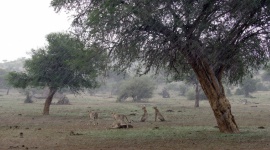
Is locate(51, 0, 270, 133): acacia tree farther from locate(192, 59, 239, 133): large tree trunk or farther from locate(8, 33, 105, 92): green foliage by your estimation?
locate(8, 33, 105, 92): green foliage

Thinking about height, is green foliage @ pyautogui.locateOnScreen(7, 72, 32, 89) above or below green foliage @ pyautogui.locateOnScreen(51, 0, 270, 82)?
below

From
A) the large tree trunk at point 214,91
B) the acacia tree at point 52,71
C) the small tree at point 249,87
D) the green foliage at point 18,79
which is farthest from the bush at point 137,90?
the large tree trunk at point 214,91

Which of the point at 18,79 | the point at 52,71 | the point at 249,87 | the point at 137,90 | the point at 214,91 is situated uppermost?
the point at 249,87

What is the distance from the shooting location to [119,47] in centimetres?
1460

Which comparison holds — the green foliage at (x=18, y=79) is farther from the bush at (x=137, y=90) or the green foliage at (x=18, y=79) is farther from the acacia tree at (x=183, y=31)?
the bush at (x=137, y=90)

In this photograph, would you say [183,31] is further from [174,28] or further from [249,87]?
[249,87]

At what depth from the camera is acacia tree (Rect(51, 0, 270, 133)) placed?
1316 centimetres

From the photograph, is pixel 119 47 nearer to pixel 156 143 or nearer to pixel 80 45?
pixel 80 45

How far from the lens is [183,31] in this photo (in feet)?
45.2

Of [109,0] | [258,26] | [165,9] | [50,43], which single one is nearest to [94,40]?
[109,0]

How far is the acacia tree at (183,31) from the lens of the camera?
13156mm

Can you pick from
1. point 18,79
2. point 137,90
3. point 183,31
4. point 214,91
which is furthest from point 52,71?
point 137,90

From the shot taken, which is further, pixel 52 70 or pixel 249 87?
pixel 249 87

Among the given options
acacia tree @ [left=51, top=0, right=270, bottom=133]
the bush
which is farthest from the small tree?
acacia tree @ [left=51, top=0, right=270, bottom=133]
